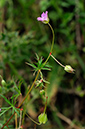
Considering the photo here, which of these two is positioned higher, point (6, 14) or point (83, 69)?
point (6, 14)

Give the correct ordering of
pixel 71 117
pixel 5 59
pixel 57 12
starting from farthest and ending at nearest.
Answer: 1. pixel 57 12
2. pixel 71 117
3. pixel 5 59

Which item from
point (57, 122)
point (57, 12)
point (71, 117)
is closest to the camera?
point (57, 122)

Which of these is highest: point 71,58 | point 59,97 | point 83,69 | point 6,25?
point 6,25

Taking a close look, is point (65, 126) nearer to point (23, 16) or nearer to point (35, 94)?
point (35, 94)

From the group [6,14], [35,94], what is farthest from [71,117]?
[6,14]

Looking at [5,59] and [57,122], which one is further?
[57,122]

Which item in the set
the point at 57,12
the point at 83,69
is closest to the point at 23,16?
the point at 57,12
